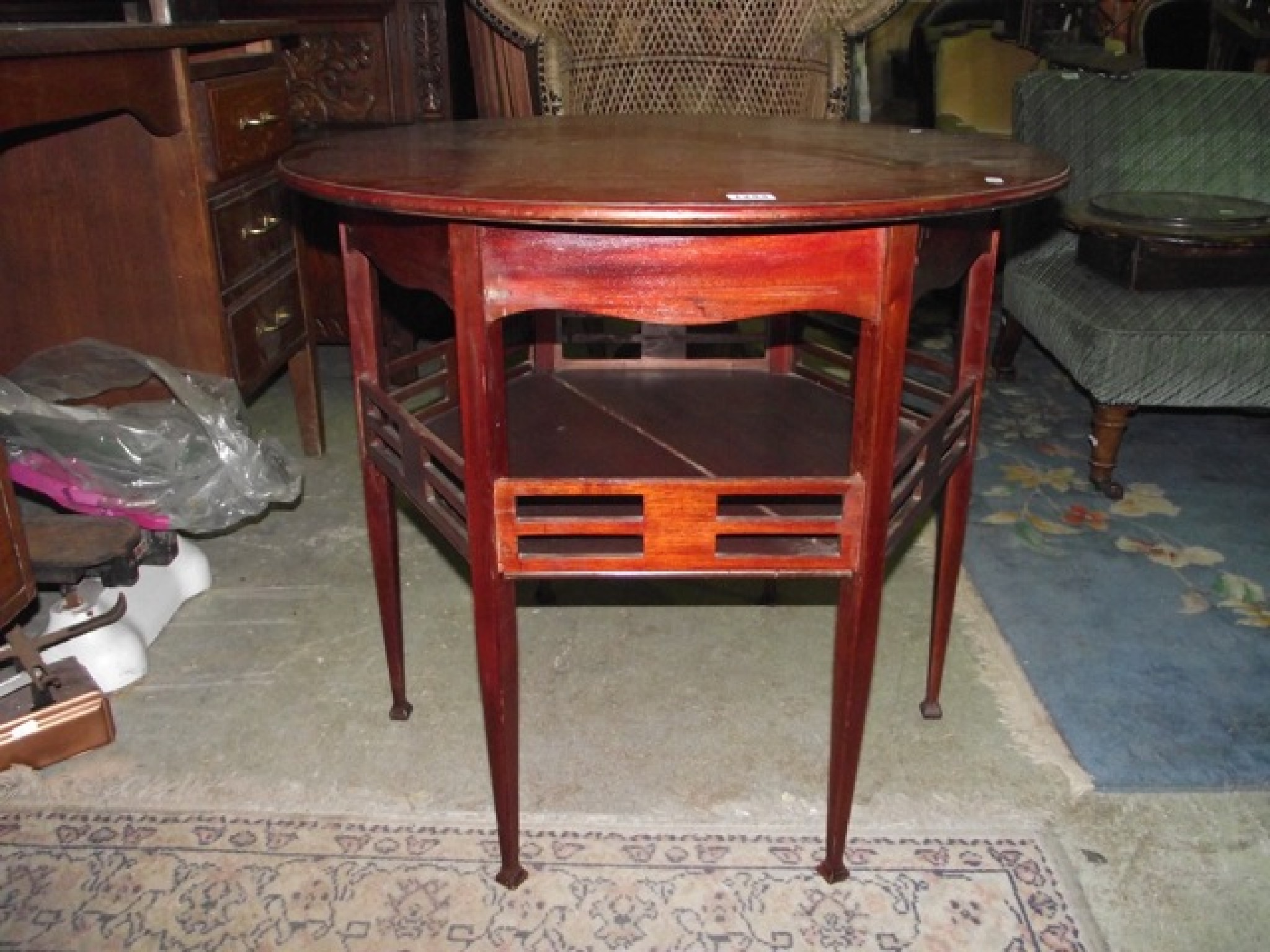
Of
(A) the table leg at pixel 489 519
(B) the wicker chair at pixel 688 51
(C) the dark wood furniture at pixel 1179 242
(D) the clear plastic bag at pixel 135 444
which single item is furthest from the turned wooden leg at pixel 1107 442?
(D) the clear plastic bag at pixel 135 444

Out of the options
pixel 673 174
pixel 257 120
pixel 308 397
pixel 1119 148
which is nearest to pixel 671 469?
pixel 673 174

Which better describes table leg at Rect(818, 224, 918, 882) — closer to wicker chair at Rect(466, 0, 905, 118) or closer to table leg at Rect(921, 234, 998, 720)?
table leg at Rect(921, 234, 998, 720)

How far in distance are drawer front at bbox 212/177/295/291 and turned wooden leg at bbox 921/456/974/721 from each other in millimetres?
1458

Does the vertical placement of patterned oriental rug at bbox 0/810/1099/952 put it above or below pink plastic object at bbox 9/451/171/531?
below

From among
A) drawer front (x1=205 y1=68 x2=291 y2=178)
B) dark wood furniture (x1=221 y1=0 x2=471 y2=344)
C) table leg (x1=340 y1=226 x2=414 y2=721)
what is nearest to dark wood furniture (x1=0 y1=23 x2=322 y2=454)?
drawer front (x1=205 y1=68 x2=291 y2=178)

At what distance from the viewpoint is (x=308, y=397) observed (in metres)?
2.55

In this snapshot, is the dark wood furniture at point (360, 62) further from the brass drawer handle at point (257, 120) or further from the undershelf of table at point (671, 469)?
the undershelf of table at point (671, 469)

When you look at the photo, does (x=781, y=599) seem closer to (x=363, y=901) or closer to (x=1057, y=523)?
(x=1057, y=523)

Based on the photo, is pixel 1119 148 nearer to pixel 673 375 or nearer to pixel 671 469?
pixel 673 375

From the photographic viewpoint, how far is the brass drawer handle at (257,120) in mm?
2105

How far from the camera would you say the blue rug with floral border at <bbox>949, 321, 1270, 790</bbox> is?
1586 millimetres

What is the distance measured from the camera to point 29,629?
1852mm

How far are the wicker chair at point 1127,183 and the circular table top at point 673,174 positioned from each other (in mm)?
1054

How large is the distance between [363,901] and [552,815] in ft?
0.89
